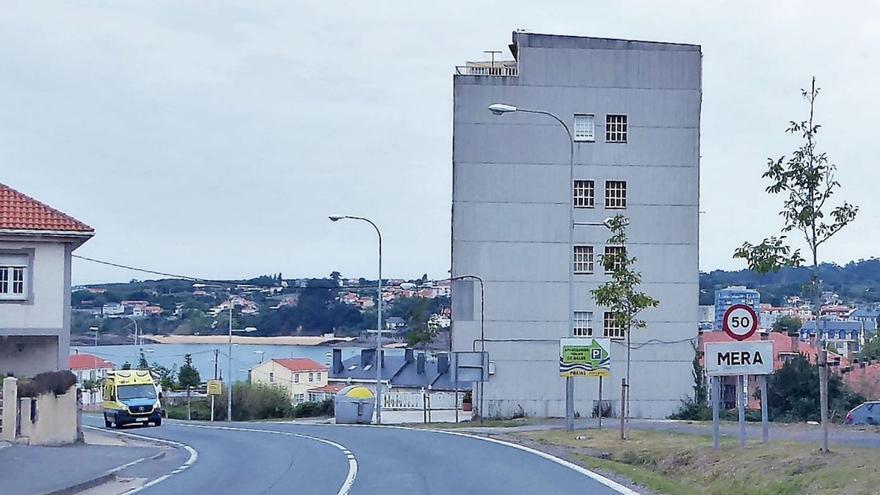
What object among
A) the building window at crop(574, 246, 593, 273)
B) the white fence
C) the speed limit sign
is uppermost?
the building window at crop(574, 246, 593, 273)

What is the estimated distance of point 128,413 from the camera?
1853 inches

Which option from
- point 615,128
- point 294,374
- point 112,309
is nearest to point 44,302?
point 615,128

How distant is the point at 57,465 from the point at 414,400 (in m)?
45.9

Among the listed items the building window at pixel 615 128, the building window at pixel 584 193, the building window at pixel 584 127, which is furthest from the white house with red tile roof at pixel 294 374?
the building window at pixel 615 128

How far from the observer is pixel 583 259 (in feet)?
184

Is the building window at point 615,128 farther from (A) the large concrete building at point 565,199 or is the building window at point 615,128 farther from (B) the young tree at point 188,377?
(B) the young tree at point 188,377

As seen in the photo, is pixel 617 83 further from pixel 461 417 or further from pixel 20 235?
pixel 20 235

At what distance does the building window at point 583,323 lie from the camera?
2186 inches

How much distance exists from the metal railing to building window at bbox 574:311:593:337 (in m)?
11.9

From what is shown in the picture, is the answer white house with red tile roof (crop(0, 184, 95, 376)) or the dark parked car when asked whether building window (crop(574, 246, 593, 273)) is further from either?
white house with red tile roof (crop(0, 184, 95, 376))

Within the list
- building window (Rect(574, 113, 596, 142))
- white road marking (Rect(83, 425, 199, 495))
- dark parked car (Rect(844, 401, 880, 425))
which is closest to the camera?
white road marking (Rect(83, 425, 199, 495))

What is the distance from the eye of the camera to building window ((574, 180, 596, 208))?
55719mm

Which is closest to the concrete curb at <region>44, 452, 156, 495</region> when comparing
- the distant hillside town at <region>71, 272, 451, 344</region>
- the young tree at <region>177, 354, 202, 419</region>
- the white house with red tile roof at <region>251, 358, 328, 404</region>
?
the distant hillside town at <region>71, 272, 451, 344</region>

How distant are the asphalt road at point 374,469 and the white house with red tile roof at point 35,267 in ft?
23.0
